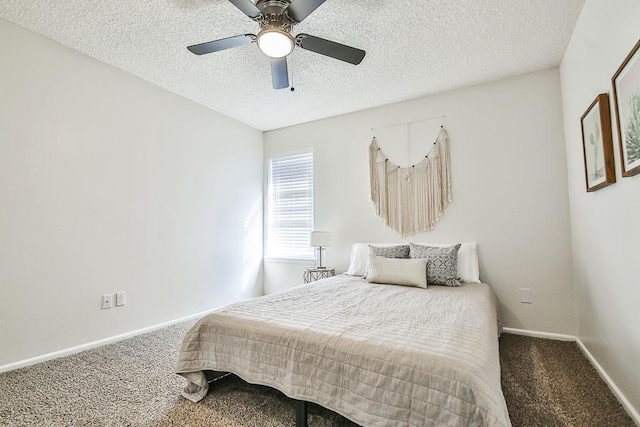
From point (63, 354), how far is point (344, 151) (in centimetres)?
350

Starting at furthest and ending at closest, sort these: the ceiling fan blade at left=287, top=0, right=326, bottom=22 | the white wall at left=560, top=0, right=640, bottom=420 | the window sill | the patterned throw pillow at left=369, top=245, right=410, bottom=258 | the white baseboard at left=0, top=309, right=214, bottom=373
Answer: the window sill → the patterned throw pillow at left=369, top=245, right=410, bottom=258 → the white baseboard at left=0, top=309, right=214, bottom=373 → the ceiling fan blade at left=287, top=0, right=326, bottom=22 → the white wall at left=560, top=0, right=640, bottom=420

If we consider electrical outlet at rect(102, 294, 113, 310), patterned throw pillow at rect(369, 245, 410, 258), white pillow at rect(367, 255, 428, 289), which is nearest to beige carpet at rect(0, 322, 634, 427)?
electrical outlet at rect(102, 294, 113, 310)

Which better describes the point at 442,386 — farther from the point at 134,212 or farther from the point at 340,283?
the point at 134,212

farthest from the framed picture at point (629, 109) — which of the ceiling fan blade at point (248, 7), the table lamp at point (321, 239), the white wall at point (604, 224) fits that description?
the table lamp at point (321, 239)

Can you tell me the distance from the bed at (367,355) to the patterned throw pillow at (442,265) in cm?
49

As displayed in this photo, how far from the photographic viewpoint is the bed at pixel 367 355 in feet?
3.76

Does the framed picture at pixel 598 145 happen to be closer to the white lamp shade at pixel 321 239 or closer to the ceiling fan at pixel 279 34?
the ceiling fan at pixel 279 34

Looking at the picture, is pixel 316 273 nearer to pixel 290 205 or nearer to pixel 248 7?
pixel 290 205

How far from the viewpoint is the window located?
14.0ft

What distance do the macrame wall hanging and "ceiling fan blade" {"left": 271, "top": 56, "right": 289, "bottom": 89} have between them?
64.1 inches

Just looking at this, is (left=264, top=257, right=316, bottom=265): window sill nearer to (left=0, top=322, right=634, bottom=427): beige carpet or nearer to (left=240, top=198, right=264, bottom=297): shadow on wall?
(left=240, top=198, right=264, bottom=297): shadow on wall

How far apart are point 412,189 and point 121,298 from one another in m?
3.25

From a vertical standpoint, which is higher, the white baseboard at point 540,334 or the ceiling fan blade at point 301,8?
the ceiling fan blade at point 301,8

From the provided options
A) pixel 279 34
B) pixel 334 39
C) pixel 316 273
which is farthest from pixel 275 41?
pixel 316 273
